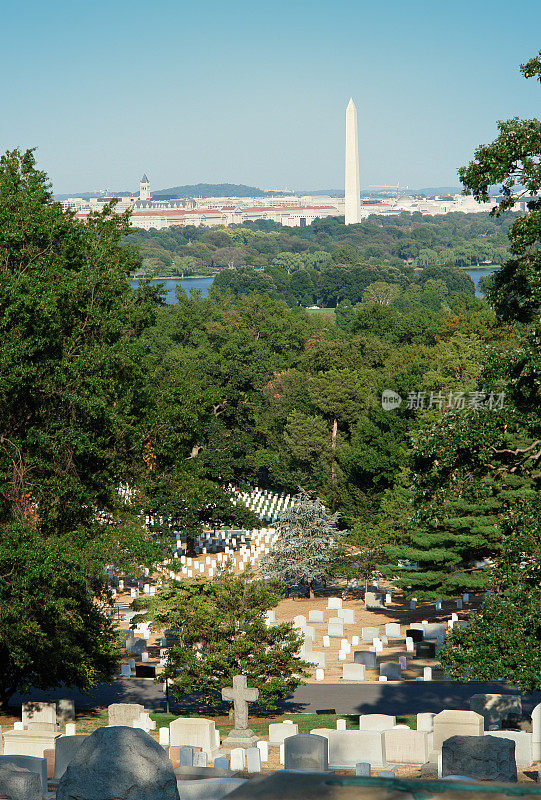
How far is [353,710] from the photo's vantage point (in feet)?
65.0

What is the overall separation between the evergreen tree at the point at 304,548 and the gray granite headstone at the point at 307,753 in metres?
23.5

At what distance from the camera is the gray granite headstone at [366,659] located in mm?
24703

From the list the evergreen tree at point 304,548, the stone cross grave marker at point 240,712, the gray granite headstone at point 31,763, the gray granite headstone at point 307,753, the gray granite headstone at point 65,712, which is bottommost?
the evergreen tree at point 304,548

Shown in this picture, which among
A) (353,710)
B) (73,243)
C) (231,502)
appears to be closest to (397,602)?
(231,502)

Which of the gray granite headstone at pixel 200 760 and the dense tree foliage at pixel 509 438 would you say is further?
the gray granite headstone at pixel 200 760

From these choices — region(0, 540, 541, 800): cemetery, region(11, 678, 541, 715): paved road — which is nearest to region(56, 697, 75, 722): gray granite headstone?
region(0, 540, 541, 800): cemetery

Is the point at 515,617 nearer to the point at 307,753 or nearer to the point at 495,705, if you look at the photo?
the point at 307,753

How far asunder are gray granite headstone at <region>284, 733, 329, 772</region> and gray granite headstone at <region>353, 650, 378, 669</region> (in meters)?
12.6

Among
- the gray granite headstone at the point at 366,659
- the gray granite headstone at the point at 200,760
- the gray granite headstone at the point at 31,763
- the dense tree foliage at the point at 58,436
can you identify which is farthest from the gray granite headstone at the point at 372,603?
the gray granite headstone at the point at 31,763

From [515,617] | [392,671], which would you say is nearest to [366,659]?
[392,671]

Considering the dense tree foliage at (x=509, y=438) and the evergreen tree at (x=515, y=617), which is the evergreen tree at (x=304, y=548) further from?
the dense tree foliage at (x=509, y=438)

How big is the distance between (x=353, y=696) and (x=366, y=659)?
144 inches

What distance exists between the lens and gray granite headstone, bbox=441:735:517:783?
10.8 metres

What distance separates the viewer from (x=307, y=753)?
12359 millimetres
